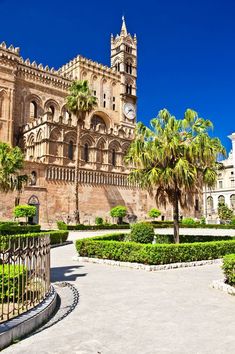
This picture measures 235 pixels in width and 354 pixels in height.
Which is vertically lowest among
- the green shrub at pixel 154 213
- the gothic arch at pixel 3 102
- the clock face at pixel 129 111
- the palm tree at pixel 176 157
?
the green shrub at pixel 154 213

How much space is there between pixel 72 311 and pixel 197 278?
5125 mm

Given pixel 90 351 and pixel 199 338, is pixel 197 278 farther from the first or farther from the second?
pixel 90 351

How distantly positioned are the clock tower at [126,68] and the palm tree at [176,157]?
43.3 meters

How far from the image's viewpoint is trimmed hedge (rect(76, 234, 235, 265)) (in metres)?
12.9

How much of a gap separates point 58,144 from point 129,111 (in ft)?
73.0

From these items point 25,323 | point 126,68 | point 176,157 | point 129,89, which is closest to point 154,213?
point 129,89

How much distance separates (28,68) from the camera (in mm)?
49250

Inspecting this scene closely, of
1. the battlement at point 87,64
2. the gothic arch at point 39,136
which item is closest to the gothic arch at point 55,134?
the gothic arch at point 39,136

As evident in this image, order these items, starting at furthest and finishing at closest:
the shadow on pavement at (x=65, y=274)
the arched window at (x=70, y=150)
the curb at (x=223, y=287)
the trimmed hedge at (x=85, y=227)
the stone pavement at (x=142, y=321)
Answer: the arched window at (x=70, y=150) → the trimmed hedge at (x=85, y=227) → the shadow on pavement at (x=65, y=274) → the curb at (x=223, y=287) → the stone pavement at (x=142, y=321)

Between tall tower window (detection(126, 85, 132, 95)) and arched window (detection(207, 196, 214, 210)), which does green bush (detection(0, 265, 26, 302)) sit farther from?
arched window (detection(207, 196, 214, 210))

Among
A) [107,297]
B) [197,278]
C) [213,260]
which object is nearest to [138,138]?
[213,260]

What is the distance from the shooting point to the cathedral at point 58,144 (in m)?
41.2

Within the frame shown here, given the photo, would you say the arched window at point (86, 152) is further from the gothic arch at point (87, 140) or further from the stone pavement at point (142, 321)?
the stone pavement at point (142, 321)

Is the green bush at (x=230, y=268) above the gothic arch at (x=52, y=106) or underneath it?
underneath
